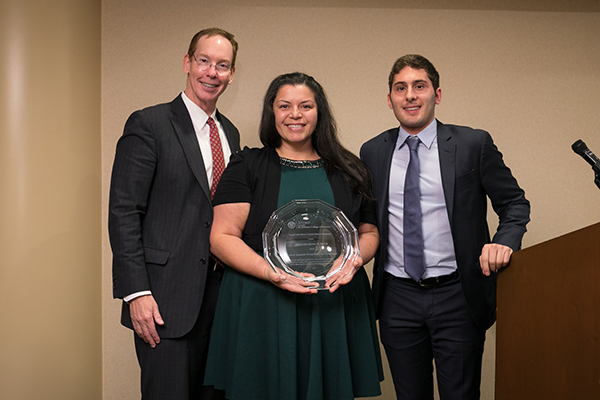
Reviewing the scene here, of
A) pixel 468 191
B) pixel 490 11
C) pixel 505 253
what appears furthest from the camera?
pixel 490 11

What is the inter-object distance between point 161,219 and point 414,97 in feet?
3.65

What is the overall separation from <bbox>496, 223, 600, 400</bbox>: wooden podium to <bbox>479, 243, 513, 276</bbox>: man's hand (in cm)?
3

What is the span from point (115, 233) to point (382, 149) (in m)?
1.11

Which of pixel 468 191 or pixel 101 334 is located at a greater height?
pixel 468 191

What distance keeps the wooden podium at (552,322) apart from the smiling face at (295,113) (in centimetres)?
86

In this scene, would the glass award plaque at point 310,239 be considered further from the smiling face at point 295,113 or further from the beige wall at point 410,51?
the beige wall at point 410,51

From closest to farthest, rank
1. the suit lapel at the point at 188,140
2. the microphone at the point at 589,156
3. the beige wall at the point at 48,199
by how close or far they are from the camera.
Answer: the microphone at the point at 589,156
the suit lapel at the point at 188,140
the beige wall at the point at 48,199

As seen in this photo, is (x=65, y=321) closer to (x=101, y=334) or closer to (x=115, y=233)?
(x=101, y=334)

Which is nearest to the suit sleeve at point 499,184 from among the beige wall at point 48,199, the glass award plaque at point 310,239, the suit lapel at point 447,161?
the suit lapel at point 447,161

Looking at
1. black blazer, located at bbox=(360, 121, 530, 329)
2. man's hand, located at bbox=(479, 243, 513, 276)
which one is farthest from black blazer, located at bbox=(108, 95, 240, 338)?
man's hand, located at bbox=(479, 243, 513, 276)

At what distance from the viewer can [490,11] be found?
3117mm

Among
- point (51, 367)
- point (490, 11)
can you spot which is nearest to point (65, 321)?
point (51, 367)

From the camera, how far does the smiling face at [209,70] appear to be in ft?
6.61

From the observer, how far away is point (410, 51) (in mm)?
3109
